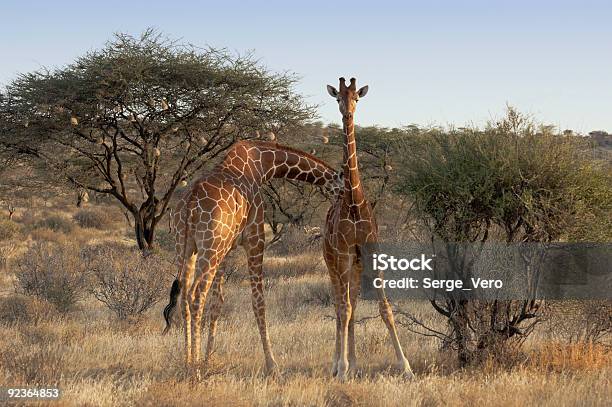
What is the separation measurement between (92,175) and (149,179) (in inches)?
108

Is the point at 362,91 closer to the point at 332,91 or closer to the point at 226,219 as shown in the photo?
the point at 332,91

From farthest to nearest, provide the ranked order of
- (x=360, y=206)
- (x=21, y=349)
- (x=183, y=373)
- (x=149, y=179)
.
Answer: (x=149, y=179) < (x=21, y=349) < (x=360, y=206) < (x=183, y=373)

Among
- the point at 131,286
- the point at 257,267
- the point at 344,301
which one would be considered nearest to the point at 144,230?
the point at 131,286

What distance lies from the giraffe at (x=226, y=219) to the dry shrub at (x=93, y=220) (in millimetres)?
28314

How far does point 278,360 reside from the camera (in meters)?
9.14

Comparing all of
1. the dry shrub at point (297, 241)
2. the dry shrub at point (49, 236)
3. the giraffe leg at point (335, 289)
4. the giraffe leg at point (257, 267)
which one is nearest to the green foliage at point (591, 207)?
the giraffe leg at point (335, 289)

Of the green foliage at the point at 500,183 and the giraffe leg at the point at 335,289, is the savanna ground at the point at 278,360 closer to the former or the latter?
the giraffe leg at the point at 335,289

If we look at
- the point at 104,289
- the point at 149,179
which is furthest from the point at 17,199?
the point at 104,289

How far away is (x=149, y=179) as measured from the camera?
736 inches

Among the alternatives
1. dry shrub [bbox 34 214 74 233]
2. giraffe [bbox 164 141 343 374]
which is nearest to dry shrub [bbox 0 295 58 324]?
giraffe [bbox 164 141 343 374]

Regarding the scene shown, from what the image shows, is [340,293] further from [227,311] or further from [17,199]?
[17,199]

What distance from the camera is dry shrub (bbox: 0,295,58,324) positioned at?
1188cm

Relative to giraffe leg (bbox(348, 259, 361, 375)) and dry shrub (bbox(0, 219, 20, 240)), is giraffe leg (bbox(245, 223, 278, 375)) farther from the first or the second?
dry shrub (bbox(0, 219, 20, 240))

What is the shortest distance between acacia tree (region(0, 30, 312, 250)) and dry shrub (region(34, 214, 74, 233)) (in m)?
13.2
